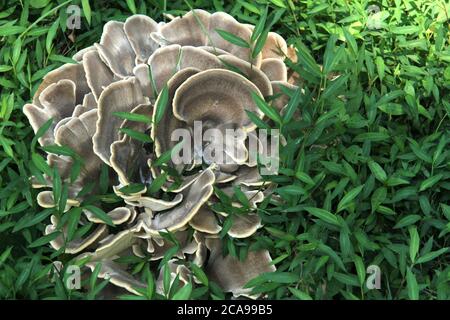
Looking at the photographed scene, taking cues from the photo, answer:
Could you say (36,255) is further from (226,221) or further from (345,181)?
(345,181)

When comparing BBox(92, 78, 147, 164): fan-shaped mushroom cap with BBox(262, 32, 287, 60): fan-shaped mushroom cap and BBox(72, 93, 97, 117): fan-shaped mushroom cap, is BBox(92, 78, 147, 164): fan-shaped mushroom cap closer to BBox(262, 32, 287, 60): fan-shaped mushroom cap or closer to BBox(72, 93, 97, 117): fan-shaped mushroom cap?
BBox(72, 93, 97, 117): fan-shaped mushroom cap

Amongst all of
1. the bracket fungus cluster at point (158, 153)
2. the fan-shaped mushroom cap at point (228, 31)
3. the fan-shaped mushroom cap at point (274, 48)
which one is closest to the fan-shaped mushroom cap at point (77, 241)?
the bracket fungus cluster at point (158, 153)

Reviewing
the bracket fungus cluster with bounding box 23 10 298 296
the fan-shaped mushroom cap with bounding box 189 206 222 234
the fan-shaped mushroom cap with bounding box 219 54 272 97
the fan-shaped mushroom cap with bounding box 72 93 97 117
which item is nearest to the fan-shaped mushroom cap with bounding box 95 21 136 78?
the bracket fungus cluster with bounding box 23 10 298 296

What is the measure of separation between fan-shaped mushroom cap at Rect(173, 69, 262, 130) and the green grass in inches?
8.5

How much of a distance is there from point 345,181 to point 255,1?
120cm

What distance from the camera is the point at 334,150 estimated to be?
2.94 meters

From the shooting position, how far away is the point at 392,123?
10.4 ft

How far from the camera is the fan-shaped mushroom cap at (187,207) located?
8.54ft

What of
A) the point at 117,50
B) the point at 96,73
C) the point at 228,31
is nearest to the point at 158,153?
the point at 96,73

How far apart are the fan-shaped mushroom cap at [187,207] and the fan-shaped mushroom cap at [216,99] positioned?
29 cm

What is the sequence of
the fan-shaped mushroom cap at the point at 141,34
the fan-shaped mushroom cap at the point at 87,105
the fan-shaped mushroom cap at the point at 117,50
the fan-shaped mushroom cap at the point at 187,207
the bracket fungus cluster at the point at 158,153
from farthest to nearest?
the fan-shaped mushroom cap at the point at 141,34
the fan-shaped mushroom cap at the point at 117,50
the fan-shaped mushroom cap at the point at 87,105
the bracket fungus cluster at the point at 158,153
the fan-shaped mushroom cap at the point at 187,207

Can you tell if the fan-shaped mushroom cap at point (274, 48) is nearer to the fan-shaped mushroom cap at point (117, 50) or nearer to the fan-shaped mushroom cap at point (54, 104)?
the fan-shaped mushroom cap at point (117, 50)
